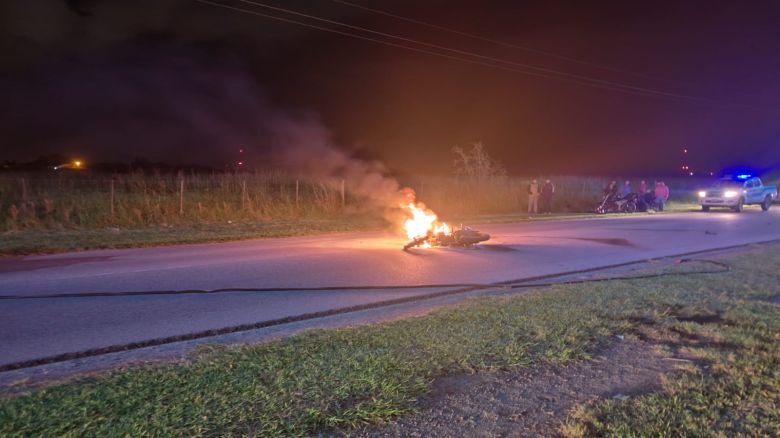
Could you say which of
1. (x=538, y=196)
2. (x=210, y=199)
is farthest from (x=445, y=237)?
(x=538, y=196)

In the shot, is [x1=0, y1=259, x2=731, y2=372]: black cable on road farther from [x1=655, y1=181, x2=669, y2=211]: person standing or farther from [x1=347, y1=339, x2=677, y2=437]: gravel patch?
[x1=655, y1=181, x2=669, y2=211]: person standing

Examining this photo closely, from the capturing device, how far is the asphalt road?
6645 millimetres

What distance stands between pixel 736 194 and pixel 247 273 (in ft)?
102

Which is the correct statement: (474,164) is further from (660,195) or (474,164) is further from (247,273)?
(247,273)

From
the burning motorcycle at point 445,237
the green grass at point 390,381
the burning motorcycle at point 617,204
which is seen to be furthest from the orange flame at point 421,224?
the burning motorcycle at point 617,204

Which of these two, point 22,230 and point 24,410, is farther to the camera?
point 22,230

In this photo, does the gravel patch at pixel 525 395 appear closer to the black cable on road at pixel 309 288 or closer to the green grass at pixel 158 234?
the black cable on road at pixel 309 288

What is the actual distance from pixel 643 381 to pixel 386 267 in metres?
6.61

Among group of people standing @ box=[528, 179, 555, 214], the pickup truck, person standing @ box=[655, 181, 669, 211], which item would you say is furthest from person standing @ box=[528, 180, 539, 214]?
the pickup truck

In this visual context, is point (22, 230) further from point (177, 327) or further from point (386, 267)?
point (177, 327)

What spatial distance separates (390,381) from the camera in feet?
15.0

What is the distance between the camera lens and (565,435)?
3.76 m

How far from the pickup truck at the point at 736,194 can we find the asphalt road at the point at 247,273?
16.0m

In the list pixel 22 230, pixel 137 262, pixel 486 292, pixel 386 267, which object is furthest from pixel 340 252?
pixel 22 230
